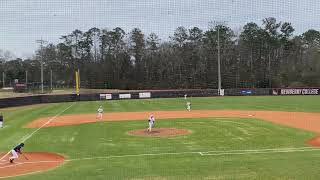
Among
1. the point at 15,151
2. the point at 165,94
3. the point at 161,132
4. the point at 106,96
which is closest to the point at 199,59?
the point at 165,94

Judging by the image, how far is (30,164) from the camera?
13.0m

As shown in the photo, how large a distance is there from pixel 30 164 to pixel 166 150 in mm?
4695

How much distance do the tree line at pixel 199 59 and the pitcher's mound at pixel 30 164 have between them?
2628 centimetres

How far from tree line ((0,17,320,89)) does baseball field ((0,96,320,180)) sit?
63.6 ft

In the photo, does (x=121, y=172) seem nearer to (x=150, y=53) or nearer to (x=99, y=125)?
(x=99, y=125)

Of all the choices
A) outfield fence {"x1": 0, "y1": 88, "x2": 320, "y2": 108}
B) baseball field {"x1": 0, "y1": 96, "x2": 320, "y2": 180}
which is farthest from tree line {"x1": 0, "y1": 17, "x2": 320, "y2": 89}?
baseball field {"x1": 0, "y1": 96, "x2": 320, "y2": 180}

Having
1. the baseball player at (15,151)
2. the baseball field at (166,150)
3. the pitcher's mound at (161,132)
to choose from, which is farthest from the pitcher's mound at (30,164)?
the pitcher's mound at (161,132)

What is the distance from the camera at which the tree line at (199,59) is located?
43.2m

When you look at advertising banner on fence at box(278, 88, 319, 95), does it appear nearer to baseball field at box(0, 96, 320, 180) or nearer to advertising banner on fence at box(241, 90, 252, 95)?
advertising banner on fence at box(241, 90, 252, 95)

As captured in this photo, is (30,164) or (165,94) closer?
(30,164)

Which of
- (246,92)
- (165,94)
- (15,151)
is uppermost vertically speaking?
(246,92)

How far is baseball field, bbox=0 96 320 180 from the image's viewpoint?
11.6 m

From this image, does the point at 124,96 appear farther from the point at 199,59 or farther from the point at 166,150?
the point at 166,150

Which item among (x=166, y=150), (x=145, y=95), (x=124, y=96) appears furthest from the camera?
(x=145, y=95)
